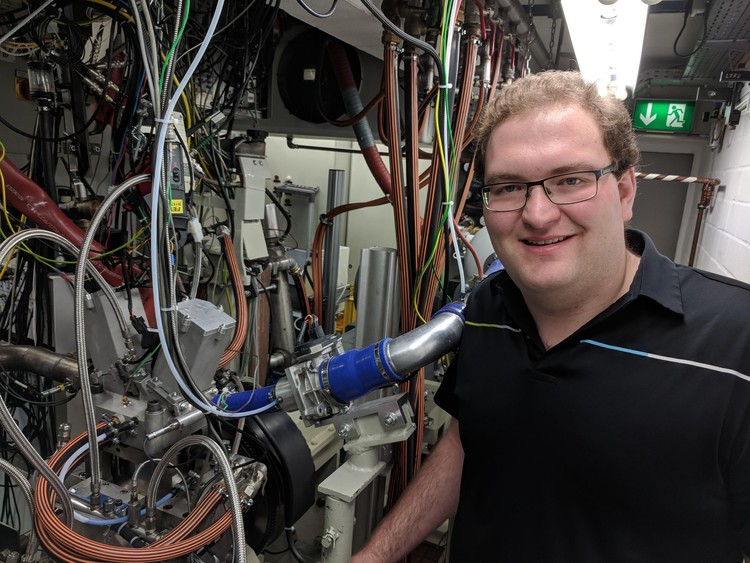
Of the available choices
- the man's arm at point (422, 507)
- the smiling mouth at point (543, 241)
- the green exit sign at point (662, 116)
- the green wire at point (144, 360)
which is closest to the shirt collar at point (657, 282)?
the smiling mouth at point (543, 241)

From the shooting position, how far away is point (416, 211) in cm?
150

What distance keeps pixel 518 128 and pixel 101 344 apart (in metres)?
1.17

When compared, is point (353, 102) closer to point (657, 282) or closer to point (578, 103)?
point (578, 103)

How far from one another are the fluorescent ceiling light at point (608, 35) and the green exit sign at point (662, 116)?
78.5 inches

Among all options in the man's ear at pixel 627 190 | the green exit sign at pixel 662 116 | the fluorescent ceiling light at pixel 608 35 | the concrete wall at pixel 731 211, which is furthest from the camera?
the green exit sign at pixel 662 116

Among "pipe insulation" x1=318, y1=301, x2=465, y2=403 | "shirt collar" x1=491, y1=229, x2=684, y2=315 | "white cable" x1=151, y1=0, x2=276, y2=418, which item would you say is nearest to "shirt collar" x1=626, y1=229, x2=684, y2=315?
"shirt collar" x1=491, y1=229, x2=684, y2=315

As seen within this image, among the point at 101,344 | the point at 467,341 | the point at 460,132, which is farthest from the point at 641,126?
the point at 101,344

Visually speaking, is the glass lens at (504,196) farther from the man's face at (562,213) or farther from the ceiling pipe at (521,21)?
the ceiling pipe at (521,21)

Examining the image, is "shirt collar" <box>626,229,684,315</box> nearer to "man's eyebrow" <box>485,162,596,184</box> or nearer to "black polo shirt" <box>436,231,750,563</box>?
"black polo shirt" <box>436,231,750,563</box>

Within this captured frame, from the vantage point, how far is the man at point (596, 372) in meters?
0.84

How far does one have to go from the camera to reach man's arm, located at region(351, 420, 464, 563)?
1.16 metres

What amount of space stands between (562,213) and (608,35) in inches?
60.5

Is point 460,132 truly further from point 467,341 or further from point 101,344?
point 101,344

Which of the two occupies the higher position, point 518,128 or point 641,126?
point 641,126
